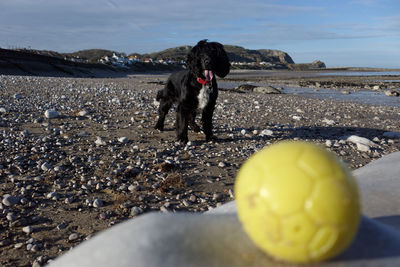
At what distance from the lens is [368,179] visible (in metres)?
3.29

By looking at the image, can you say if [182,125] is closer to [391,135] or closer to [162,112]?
[162,112]

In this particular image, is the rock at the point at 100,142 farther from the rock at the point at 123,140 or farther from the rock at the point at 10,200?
the rock at the point at 10,200

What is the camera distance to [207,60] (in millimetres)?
6707

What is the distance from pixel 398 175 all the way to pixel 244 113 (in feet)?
25.2

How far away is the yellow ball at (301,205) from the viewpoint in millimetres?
1521

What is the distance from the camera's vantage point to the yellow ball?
1.52 m

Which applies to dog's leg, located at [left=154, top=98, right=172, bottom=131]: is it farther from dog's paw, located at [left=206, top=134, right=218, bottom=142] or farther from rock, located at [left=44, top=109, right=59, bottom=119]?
rock, located at [left=44, top=109, right=59, bottom=119]

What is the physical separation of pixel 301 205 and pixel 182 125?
5.59m

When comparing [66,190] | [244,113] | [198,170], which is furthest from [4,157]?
[244,113]

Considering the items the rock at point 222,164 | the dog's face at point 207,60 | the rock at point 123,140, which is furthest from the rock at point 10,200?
the dog's face at point 207,60

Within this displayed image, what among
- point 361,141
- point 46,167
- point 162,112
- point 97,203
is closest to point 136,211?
point 97,203

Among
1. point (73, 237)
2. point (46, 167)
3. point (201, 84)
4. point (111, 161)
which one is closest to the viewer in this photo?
point (73, 237)

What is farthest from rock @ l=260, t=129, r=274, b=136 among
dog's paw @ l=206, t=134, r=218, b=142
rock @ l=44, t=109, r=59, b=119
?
rock @ l=44, t=109, r=59, b=119

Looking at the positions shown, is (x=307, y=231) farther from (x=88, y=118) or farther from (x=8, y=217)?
(x=88, y=118)
